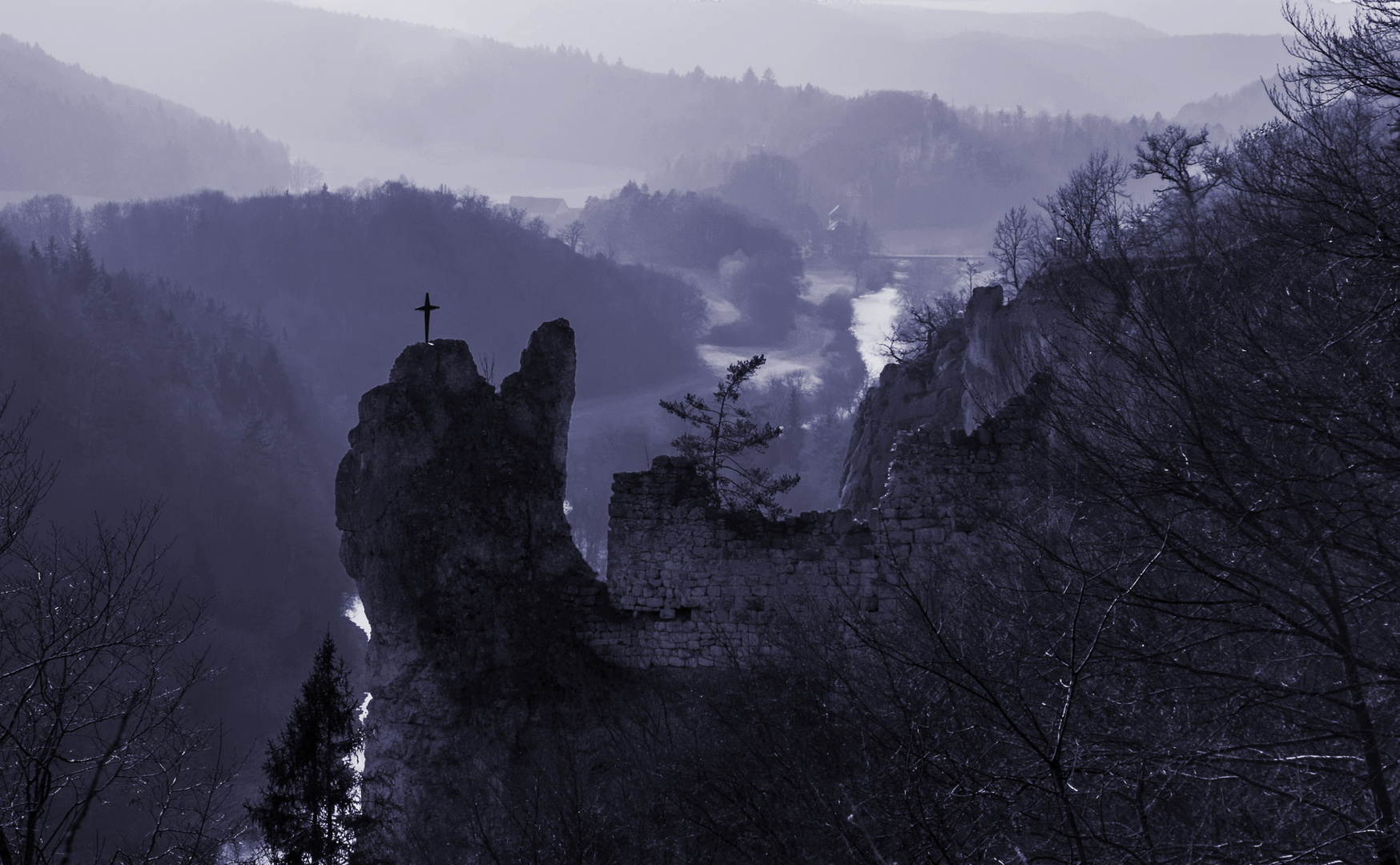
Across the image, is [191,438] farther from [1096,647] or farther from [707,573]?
[1096,647]

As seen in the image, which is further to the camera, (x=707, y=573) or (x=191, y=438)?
(x=191, y=438)

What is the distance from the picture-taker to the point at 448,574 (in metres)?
11.5

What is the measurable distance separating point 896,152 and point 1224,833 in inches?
4566

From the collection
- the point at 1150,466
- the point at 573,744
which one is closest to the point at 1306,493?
the point at 1150,466

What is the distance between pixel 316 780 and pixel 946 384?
14855 millimetres

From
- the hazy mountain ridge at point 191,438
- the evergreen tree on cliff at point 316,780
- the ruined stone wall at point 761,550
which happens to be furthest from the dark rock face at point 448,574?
the hazy mountain ridge at point 191,438

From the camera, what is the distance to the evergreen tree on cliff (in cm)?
1080

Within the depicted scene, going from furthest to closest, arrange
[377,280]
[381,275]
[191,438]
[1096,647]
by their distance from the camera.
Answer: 1. [381,275]
2. [377,280]
3. [191,438]
4. [1096,647]

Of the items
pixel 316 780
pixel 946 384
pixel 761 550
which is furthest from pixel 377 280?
pixel 761 550

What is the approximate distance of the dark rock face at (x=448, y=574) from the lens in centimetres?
1137

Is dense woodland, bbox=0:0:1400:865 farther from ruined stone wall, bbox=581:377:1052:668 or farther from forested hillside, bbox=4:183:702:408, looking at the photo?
forested hillside, bbox=4:183:702:408

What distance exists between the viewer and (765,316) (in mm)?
84125

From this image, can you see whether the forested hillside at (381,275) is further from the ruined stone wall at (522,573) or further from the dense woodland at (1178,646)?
the dense woodland at (1178,646)

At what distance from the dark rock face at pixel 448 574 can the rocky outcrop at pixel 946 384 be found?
8.61m
